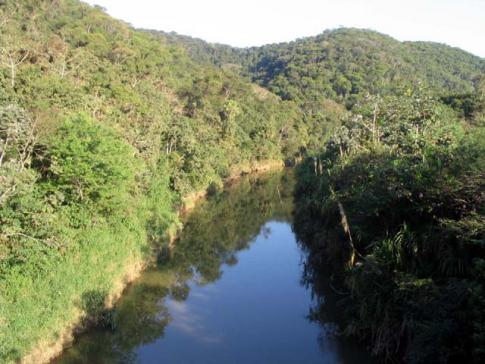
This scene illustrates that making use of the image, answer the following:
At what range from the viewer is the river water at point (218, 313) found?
62.2ft

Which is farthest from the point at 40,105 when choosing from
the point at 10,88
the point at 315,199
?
the point at 315,199

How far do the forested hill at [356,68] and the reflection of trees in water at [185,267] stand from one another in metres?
81.3

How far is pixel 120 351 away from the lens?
18.9 meters

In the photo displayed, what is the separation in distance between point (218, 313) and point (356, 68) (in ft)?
468

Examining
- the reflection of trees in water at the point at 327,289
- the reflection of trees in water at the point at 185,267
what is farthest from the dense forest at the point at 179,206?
the reflection of trees in water at the point at 185,267

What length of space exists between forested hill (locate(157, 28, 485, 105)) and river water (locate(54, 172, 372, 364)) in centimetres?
9657

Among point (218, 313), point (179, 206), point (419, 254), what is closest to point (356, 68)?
point (179, 206)

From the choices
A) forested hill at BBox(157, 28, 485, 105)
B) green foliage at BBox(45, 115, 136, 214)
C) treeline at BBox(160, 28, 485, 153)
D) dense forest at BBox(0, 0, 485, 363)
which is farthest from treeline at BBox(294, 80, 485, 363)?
forested hill at BBox(157, 28, 485, 105)

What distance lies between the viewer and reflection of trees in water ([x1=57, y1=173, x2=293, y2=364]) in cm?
1892

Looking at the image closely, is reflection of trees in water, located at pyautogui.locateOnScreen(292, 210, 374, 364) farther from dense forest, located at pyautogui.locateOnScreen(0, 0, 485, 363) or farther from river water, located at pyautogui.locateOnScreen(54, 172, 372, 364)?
dense forest, located at pyautogui.locateOnScreen(0, 0, 485, 363)

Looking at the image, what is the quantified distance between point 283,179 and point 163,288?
1862 inches

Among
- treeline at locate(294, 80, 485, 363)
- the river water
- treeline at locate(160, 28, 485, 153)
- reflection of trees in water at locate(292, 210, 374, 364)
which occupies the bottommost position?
the river water

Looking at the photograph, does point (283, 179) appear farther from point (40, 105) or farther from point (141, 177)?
point (40, 105)

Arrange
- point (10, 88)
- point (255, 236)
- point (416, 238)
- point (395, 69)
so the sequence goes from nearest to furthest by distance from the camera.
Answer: point (416, 238), point (10, 88), point (255, 236), point (395, 69)
